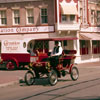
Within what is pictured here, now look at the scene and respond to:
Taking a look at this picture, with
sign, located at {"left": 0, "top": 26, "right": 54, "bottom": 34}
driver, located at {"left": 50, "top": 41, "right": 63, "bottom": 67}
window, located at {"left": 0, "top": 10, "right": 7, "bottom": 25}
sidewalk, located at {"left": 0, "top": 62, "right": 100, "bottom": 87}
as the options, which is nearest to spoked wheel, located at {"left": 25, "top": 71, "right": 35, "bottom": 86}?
sidewalk, located at {"left": 0, "top": 62, "right": 100, "bottom": 87}

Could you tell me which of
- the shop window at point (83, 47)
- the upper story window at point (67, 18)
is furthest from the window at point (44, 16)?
the shop window at point (83, 47)

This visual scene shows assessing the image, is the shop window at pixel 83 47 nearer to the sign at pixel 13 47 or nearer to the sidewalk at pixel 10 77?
the sign at pixel 13 47

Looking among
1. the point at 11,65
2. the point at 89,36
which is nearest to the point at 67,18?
the point at 89,36

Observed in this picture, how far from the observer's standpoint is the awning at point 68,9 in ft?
98.8

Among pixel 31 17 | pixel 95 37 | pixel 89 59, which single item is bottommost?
pixel 89 59

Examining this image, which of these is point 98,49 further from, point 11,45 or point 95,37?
point 11,45

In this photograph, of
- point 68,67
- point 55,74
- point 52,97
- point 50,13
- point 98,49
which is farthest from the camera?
point 98,49

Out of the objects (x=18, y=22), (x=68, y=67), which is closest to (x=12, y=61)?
(x=18, y=22)

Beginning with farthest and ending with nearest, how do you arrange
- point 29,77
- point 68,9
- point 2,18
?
point 2,18 < point 68,9 < point 29,77

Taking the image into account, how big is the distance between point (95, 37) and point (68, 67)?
18.5m

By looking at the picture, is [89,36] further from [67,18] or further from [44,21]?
[44,21]

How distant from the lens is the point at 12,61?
24.9 metres

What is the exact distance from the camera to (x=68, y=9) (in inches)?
1194

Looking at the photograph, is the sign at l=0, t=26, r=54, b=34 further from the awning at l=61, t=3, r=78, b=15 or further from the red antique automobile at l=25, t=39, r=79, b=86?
the red antique automobile at l=25, t=39, r=79, b=86
